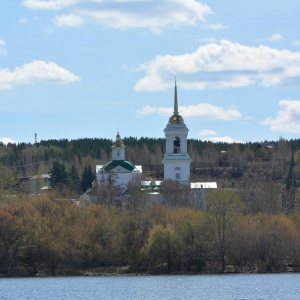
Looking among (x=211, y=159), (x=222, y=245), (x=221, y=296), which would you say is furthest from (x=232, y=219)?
(x=211, y=159)

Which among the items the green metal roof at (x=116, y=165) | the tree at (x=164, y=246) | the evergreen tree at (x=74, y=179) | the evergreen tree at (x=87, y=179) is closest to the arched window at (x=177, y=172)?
the green metal roof at (x=116, y=165)

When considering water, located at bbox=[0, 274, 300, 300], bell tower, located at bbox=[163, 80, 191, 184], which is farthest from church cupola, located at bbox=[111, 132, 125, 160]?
water, located at bbox=[0, 274, 300, 300]

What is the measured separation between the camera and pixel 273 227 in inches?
3319

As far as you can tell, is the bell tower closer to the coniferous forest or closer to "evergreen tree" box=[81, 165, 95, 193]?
"evergreen tree" box=[81, 165, 95, 193]

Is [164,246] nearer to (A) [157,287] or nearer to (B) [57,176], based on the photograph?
(A) [157,287]

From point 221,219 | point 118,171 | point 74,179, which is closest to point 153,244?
point 221,219

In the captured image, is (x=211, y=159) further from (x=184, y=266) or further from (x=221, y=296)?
(x=221, y=296)

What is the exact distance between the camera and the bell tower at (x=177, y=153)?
12925cm

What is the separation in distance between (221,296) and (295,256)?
2304cm

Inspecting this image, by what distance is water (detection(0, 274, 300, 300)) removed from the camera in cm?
6231

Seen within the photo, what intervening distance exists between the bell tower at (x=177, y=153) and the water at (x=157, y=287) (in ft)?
160

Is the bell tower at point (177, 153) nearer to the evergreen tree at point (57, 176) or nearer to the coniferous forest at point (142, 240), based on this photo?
the evergreen tree at point (57, 176)

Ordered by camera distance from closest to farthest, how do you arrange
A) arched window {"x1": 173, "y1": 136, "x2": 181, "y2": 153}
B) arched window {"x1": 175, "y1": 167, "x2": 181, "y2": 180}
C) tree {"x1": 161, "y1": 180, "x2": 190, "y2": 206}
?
1. tree {"x1": 161, "y1": 180, "x2": 190, "y2": 206}
2. arched window {"x1": 175, "y1": 167, "x2": 181, "y2": 180}
3. arched window {"x1": 173, "y1": 136, "x2": 181, "y2": 153}

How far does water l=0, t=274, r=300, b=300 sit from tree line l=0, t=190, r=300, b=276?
325 cm
